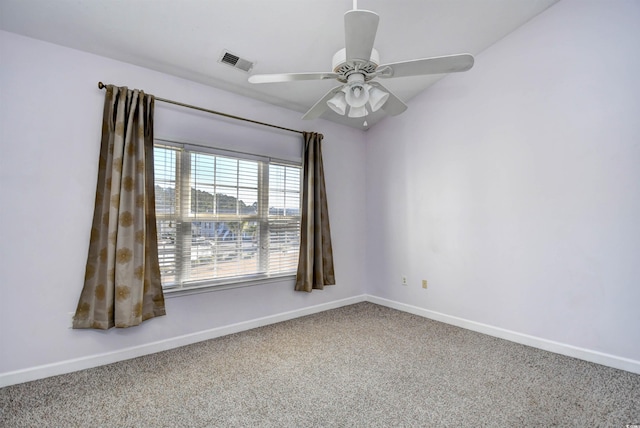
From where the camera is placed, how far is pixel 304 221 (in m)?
3.65

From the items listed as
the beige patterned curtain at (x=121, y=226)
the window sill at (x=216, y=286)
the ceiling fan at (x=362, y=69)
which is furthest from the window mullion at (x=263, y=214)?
the ceiling fan at (x=362, y=69)

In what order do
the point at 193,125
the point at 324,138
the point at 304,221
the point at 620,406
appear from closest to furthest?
the point at 620,406, the point at 193,125, the point at 304,221, the point at 324,138

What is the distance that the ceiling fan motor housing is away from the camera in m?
1.65

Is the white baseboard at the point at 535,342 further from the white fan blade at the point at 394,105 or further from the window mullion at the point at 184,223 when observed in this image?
the window mullion at the point at 184,223

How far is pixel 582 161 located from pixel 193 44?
3.41m

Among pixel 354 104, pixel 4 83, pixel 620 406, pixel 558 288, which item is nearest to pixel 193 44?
pixel 4 83

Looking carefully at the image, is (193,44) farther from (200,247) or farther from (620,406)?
(620,406)

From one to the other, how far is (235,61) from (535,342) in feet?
12.3

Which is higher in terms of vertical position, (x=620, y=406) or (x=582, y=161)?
(x=582, y=161)

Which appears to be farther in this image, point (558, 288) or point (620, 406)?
point (558, 288)

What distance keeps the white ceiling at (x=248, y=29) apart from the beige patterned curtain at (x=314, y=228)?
2.68 feet

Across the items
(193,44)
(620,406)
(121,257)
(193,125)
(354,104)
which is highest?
(193,44)

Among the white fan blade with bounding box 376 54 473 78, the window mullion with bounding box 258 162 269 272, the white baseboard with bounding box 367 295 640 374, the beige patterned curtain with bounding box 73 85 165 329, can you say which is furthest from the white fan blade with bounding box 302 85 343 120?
the white baseboard with bounding box 367 295 640 374

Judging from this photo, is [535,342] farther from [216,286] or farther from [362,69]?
[216,286]
